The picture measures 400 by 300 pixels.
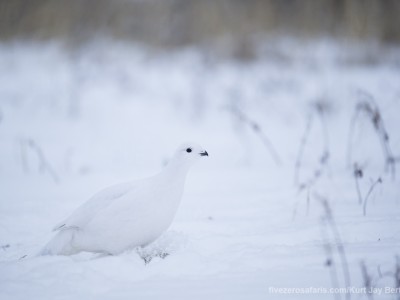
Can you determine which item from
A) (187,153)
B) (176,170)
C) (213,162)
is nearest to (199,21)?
(213,162)

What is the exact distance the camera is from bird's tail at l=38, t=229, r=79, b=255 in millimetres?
2199

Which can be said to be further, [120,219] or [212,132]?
[212,132]

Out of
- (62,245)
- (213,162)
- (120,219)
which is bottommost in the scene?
(62,245)

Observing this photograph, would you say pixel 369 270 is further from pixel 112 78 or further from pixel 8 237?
pixel 112 78

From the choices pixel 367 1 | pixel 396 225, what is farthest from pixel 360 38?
pixel 396 225

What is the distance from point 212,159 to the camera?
497 centimetres

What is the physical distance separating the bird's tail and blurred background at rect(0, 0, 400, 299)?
0.42 feet

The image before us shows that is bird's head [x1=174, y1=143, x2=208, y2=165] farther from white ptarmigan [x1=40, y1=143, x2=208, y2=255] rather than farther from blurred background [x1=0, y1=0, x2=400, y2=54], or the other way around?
blurred background [x1=0, y1=0, x2=400, y2=54]

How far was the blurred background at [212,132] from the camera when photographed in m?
2.04

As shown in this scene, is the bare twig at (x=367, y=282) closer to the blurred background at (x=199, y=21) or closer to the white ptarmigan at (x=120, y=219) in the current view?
the white ptarmigan at (x=120, y=219)

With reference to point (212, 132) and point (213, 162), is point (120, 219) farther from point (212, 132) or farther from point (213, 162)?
point (212, 132)

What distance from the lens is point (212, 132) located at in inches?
239

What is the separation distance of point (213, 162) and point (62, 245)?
2.79 meters

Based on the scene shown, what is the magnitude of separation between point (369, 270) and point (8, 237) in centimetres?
213
